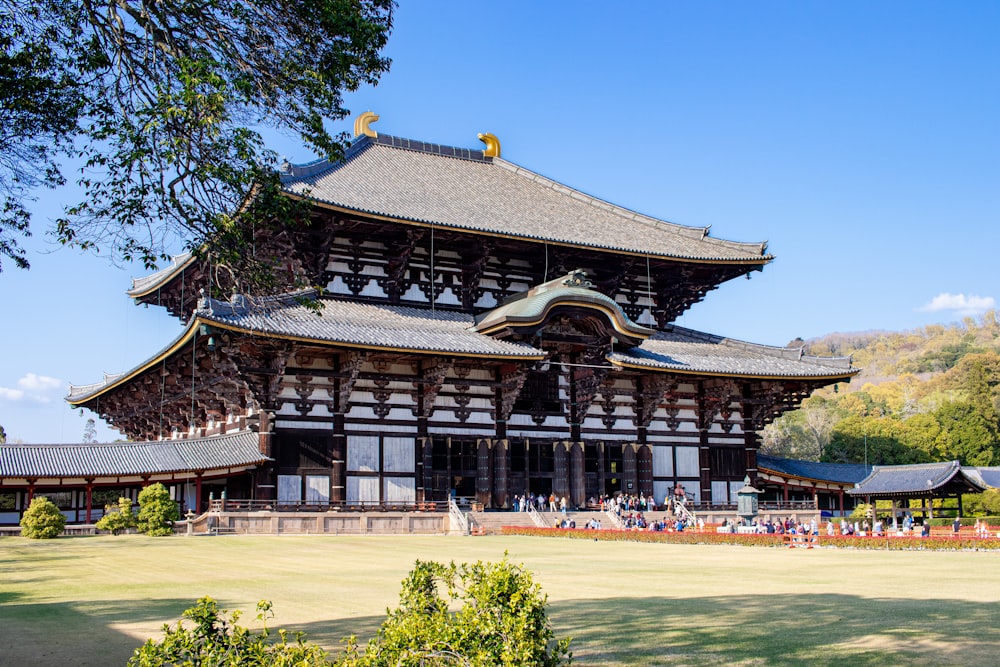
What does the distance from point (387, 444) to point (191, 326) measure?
9.23m

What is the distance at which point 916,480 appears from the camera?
47.3 m

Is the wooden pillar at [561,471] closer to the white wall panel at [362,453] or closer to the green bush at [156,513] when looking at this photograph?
the white wall panel at [362,453]

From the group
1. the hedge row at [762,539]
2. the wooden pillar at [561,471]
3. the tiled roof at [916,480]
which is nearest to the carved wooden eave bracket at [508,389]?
the wooden pillar at [561,471]

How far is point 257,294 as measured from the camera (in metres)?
12.7

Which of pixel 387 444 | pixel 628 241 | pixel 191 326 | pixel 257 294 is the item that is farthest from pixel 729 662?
Result: pixel 628 241

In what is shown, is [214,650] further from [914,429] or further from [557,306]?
[914,429]

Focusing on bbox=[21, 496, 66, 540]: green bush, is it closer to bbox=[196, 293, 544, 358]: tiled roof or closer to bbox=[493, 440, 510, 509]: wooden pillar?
bbox=[196, 293, 544, 358]: tiled roof

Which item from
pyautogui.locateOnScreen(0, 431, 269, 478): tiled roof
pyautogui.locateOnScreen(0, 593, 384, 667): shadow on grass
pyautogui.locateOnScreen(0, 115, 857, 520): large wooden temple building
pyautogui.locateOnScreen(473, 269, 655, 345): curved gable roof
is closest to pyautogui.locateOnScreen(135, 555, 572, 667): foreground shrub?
pyautogui.locateOnScreen(0, 593, 384, 667): shadow on grass

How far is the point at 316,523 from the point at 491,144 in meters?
27.9

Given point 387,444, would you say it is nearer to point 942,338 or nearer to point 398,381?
point 398,381

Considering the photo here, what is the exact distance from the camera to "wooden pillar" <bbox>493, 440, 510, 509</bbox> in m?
38.4

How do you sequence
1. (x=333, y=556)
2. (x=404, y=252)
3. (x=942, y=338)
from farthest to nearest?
(x=942, y=338) < (x=404, y=252) < (x=333, y=556)

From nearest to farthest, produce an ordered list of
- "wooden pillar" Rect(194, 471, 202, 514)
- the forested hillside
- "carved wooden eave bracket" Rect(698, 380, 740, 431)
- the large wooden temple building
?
the large wooden temple building → "wooden pillar" Rect(194, 471, 202, 514) → "carved wooden eave bracket" Rect(698, 380, 740, 431) → the forested hillside

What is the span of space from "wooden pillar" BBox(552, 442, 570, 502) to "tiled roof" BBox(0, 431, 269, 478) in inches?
503
